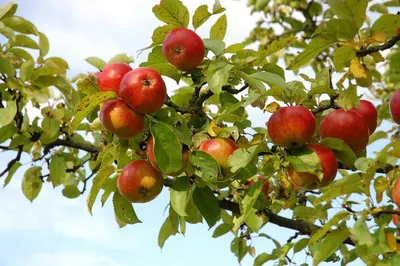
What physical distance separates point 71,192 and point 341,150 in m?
2.04

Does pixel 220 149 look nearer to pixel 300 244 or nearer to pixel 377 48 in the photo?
pixel 377 48

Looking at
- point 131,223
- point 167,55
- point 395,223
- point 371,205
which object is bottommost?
point 395,223

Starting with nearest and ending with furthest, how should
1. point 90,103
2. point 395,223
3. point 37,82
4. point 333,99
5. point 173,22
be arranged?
point 90,103, point 333,99, point 173,22, point 395,223, point 37,82

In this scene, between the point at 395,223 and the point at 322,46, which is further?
the point at 395,223

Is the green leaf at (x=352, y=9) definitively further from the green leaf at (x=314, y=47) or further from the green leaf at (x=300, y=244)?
the green leaf at (x=300, y=244)

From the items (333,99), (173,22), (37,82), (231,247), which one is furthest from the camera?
(231,247)

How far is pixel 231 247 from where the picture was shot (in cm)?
297

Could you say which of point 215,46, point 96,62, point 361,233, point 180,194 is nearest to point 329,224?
point 361,233

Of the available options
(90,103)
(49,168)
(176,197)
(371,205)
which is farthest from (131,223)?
(49,168)

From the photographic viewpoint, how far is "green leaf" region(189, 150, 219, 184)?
1514 mm

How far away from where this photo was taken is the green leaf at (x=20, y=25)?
266 centimetres

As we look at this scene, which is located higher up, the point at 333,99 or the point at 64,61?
the point at 64,61

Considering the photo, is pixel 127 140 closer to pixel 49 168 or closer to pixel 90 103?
pixel 90 103

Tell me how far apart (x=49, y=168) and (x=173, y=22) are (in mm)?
1649
